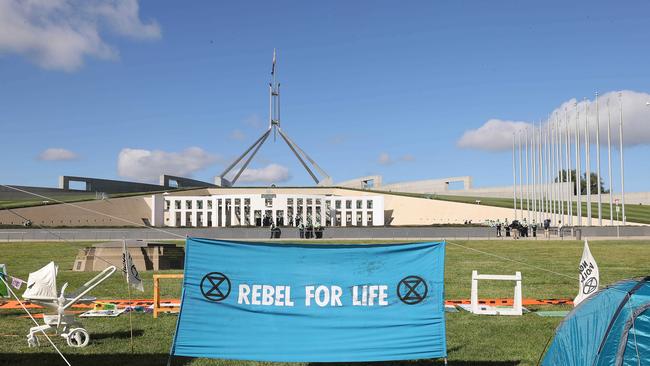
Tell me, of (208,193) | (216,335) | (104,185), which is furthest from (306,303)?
(104,185)

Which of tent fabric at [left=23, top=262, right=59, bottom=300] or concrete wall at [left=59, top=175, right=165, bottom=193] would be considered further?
concrete wall at [left=59, top=175, right=165, bottom=193]

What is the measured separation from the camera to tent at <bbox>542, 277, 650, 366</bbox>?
5.43 m

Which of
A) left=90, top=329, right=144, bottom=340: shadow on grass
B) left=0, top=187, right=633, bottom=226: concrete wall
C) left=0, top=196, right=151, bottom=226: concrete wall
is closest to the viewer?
left=90, top=329, right=144, bottom=340: shadow on grass

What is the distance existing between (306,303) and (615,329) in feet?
10.1

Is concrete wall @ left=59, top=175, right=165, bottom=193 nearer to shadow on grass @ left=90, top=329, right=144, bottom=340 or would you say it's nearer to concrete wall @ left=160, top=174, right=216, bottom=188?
concrete wall @ left=160, top=174, right=216, bottom=188

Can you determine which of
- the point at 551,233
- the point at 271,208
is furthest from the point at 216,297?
the point at 271,208

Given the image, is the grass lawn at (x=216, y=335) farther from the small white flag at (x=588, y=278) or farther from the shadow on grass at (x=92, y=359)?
the small white flag at (x=588, y=278)

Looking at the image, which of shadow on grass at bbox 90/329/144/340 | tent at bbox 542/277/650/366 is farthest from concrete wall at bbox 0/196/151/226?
tent at bbox 542/277/650/366

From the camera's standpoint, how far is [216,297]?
20.9 feet

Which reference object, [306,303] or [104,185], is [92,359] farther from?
[104,185]

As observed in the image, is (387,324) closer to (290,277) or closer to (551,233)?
(290,277)

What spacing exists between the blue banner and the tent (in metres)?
1.45

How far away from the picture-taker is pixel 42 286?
881cm

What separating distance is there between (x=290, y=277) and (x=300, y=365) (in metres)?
1.90
